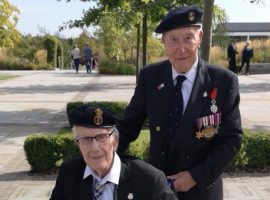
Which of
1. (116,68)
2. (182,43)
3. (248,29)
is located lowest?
(116,68)

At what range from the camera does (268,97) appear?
49.0ft

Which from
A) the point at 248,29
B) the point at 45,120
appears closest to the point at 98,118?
the point at 45,120

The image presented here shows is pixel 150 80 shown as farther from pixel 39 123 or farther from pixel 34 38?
pixel 34 38

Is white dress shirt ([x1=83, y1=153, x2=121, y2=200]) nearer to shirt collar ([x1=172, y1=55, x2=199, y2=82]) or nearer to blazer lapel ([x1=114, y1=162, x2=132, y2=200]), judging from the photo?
blazer lapel ([x1=114, y1=162, x2=132, y2=200])

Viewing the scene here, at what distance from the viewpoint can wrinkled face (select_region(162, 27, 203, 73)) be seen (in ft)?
8.00

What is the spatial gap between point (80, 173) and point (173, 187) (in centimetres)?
50

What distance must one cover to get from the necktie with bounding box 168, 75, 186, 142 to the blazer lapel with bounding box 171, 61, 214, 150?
34 millimetres

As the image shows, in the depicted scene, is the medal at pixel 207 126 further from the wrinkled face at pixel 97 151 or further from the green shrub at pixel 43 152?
the green shrub at pixel 43 152

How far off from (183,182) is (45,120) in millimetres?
8815

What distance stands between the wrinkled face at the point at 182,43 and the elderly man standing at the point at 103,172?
50 centimetres

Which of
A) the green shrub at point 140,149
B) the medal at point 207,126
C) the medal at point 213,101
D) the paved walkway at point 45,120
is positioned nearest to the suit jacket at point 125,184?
the medal at point 207,126

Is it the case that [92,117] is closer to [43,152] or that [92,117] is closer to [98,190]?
[98,190]

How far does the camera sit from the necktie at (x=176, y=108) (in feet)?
8.50

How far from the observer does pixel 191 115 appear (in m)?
2.56
